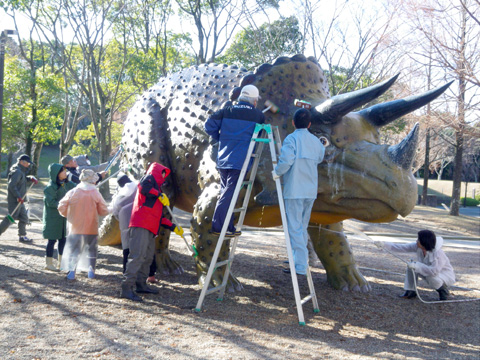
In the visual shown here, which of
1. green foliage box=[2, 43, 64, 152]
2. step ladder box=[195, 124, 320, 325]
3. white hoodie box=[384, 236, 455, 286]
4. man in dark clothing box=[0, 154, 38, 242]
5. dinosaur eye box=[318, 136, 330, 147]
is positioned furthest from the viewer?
green foliage box=[2, 43, 64, 152]

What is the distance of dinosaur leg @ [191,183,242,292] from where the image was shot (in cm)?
588

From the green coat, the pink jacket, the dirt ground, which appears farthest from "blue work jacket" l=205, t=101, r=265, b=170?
the green coat

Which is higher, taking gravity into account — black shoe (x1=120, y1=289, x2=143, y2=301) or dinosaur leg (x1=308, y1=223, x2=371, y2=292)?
dinosaur leg (x1=308, y1=223, x2=371, y2=292)

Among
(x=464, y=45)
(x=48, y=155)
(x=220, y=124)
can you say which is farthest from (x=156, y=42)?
(x=48, y=155)

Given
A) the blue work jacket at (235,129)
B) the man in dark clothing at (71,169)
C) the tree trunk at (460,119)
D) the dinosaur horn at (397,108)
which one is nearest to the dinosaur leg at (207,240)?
the blue work jacket at (235,129)

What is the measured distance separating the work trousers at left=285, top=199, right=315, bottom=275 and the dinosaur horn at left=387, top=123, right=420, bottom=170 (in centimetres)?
97

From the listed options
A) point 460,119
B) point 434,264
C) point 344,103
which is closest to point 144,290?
point 344,103

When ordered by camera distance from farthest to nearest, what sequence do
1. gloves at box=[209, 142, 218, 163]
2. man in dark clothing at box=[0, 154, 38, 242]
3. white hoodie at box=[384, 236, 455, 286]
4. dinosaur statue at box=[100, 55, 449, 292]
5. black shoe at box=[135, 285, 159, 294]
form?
man in dark clothing at box=[0, 154, 38, 242] < white hoodie at box=[384, 236, 455, 286] < gloves at box=[209, 142, 218, 163] < black shoe at box=[135, 285, 159, 294] < dinosaur statue at box=[100, 55, 449, 292]

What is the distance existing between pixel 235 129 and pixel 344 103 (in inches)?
46.4

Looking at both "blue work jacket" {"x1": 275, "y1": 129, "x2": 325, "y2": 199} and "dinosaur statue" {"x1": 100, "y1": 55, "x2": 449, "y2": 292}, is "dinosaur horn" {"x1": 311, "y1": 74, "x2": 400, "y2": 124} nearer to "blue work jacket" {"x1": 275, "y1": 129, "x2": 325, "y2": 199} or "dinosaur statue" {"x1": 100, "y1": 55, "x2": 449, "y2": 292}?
"dinosaur statue" {"x1": 100, "y1": 55, "x2": 449, "y2": 292}

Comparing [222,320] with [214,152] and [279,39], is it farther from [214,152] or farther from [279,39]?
[279,39]

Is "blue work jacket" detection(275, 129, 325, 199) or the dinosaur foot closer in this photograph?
"blue work jacket" detection(275, 129, 325, 199)

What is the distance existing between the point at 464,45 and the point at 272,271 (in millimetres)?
11249

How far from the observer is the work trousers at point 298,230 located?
4801 millimetres
